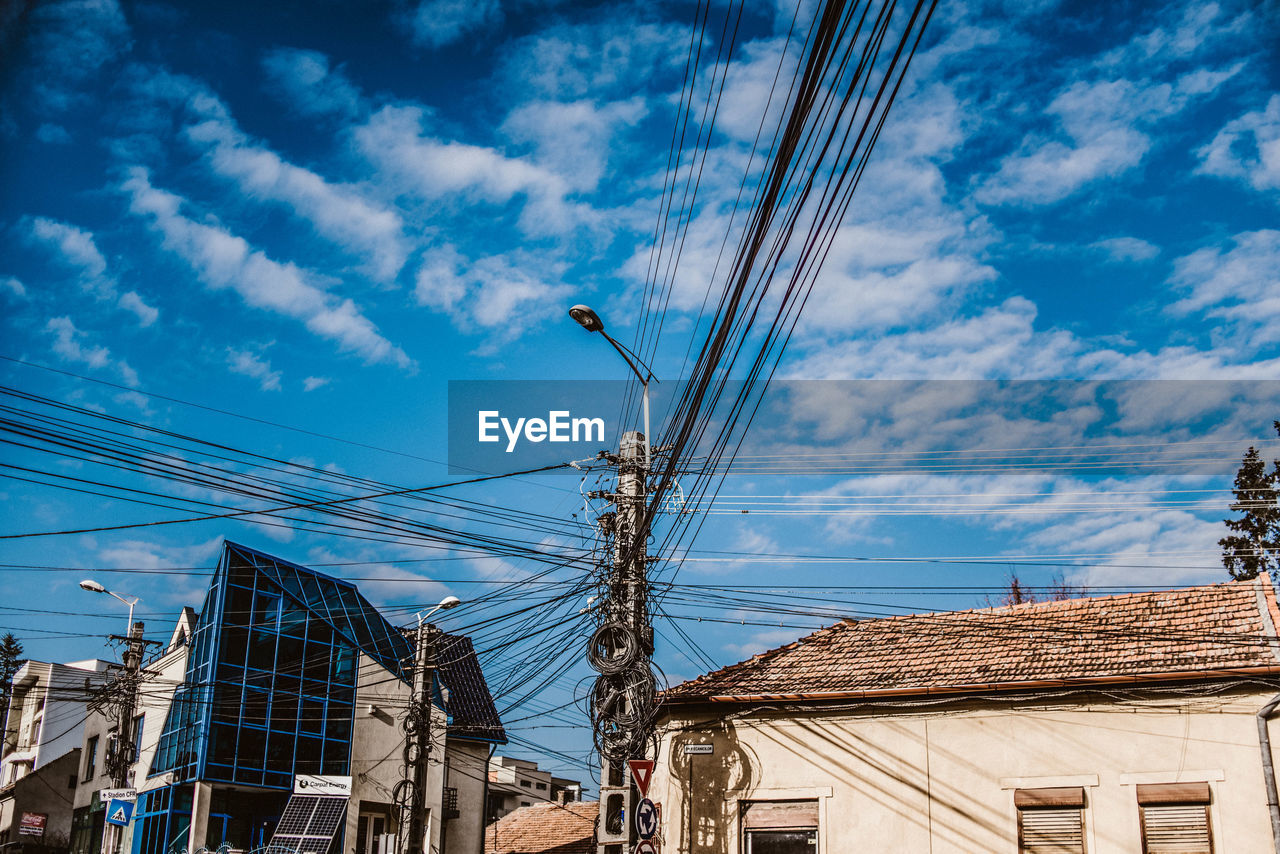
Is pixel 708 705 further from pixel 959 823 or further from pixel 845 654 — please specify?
pixel 959 823

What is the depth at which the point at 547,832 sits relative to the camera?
35688mm

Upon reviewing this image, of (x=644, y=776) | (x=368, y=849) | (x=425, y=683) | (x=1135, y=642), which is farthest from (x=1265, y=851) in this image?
(x=368, y=849)

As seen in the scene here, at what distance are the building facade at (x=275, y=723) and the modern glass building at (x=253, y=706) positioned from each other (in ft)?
0.12

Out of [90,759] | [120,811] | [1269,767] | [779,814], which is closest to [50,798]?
[90,759]

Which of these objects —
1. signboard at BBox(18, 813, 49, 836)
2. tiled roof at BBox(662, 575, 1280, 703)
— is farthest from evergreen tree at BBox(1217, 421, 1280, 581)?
signboard at BBox(18, 813, 49, 836)

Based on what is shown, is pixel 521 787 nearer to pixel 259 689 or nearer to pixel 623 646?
pixel 259 689

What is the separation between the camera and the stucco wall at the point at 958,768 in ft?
46.2

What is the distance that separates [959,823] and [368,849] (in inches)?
857

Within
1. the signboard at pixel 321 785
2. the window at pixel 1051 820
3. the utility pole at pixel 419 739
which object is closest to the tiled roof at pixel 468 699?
the signboard at pixel 321 785

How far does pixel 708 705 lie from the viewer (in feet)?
58.3

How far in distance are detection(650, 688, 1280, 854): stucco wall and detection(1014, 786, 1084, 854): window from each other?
0.14m

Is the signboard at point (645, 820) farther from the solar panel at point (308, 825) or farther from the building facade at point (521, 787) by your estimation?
the building facade at point (521, 787)

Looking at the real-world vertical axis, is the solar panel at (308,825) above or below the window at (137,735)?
below

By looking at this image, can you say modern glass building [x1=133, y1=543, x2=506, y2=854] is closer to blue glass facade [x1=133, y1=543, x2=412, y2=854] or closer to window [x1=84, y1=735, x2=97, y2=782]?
blue glass facade [x1=133, y1=543, x2=412, y2=854]
